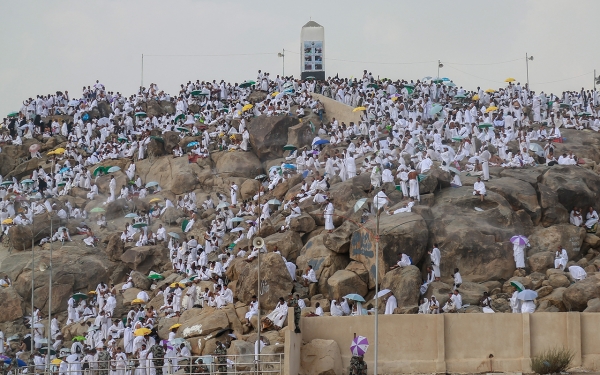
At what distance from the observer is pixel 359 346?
27578 millimetres

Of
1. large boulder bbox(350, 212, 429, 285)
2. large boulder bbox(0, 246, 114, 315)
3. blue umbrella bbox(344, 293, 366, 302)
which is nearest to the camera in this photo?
blue umbrella bbox(344, 293, 366, 302)

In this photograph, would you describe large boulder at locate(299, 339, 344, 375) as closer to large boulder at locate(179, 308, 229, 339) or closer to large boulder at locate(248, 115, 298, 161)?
large boulder at locate(179, 308, 229, 339)

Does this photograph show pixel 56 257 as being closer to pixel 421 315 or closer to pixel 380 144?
pixel 380 144

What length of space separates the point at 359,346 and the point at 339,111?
25218 mm

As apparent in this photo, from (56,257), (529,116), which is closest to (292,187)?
(56,257)

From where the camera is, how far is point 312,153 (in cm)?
4538

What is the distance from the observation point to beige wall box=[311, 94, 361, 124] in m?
50.2

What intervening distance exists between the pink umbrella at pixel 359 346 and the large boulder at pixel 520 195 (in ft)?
39.1

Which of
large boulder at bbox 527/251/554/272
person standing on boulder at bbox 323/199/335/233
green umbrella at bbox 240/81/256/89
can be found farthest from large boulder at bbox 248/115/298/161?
large boulder at bbox 527/251/554/272

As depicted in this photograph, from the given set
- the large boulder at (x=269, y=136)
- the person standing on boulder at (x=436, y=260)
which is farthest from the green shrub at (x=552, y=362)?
the large boulder at (x=269, y=136)

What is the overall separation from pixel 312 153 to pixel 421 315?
17975mm

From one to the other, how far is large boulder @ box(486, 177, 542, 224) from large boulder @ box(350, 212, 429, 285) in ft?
14.2

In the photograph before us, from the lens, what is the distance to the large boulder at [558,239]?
117 ft

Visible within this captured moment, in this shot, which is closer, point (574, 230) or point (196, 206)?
point (574, 230)
